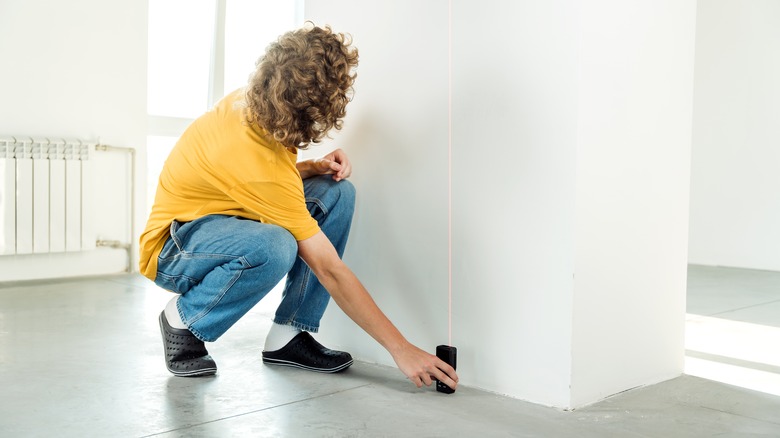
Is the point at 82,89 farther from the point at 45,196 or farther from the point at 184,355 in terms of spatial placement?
the point at 184,355

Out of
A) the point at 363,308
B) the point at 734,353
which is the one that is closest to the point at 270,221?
the point at 363,308

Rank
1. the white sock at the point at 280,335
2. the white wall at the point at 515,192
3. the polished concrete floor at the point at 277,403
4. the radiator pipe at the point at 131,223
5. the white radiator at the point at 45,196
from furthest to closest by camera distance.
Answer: the radiator pipe at the point at 131,223 < the white radiator at the point at 45,196 < the white sock at the point at 280,335 < the white wall at the point at 515,192 < the polished concrete floor at the point at 277,403

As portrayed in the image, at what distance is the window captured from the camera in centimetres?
416

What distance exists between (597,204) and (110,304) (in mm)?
2017

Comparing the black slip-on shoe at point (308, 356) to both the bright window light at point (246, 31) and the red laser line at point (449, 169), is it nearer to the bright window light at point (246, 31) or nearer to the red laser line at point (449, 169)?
the red laser line at point (449, 169)

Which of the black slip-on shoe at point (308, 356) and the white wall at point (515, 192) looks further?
the black slip-on shoe at point (308, 356)

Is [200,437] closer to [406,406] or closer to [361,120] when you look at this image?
[406,406]

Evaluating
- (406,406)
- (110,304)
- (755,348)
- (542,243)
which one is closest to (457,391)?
(406,406)

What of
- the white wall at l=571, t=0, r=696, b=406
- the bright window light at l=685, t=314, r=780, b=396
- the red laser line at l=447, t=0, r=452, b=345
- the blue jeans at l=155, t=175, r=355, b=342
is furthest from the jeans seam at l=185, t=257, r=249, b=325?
the bright window light at l=685, t=314, r=780, b=396

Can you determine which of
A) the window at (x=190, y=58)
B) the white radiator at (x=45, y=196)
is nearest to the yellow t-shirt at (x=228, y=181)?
the white radiator at (x=45, y=196)

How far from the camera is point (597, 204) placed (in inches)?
57.7

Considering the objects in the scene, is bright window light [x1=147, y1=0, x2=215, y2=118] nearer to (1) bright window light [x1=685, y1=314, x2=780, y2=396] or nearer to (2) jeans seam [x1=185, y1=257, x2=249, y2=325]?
(2) jeans seam [x1=185, y1=257, x2=249, y2=325]

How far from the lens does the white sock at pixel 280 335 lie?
1.79m

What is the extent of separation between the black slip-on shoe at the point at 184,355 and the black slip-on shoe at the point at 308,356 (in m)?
0.18
